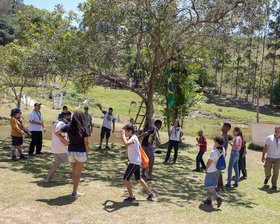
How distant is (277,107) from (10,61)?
49860mm

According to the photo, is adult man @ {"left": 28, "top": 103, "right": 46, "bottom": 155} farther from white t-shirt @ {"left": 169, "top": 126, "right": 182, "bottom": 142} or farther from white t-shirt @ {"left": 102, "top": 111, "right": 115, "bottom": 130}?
white t-shirt @ {"left": 169, "top": 126, "right": 182, "bottom": 142}

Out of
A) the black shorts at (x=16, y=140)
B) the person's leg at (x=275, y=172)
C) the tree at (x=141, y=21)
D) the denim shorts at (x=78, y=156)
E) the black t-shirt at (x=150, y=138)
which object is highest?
the tree at (x=141, y=21)

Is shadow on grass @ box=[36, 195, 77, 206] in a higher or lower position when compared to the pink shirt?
lower

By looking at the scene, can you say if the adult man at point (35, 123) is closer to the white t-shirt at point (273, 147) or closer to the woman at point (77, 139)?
the woman at point (77, 139)

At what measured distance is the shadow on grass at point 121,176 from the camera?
6391 millimetres

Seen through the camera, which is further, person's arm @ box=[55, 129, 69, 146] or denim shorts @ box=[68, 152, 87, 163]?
person's arm @ box=[55, 129, 69, 146]

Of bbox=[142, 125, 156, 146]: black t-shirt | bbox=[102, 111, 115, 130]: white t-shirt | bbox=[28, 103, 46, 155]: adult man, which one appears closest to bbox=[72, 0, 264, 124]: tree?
bbox=[102, 111, 115, 130]: white t-shirt

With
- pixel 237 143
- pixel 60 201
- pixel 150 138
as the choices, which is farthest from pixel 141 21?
pixel 60 201

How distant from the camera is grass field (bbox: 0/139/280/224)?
4.80 meters

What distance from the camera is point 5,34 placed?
68875 mm

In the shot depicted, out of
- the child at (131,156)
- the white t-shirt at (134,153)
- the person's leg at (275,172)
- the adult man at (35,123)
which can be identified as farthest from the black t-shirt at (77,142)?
the person's leg at (275,172)

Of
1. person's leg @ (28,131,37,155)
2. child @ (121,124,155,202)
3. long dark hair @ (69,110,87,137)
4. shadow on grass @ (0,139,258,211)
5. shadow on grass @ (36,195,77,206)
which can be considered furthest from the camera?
person's leg @ (28,131,37,155)

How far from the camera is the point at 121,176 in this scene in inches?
313

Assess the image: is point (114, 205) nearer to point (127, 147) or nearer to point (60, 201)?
point (60, 201)
